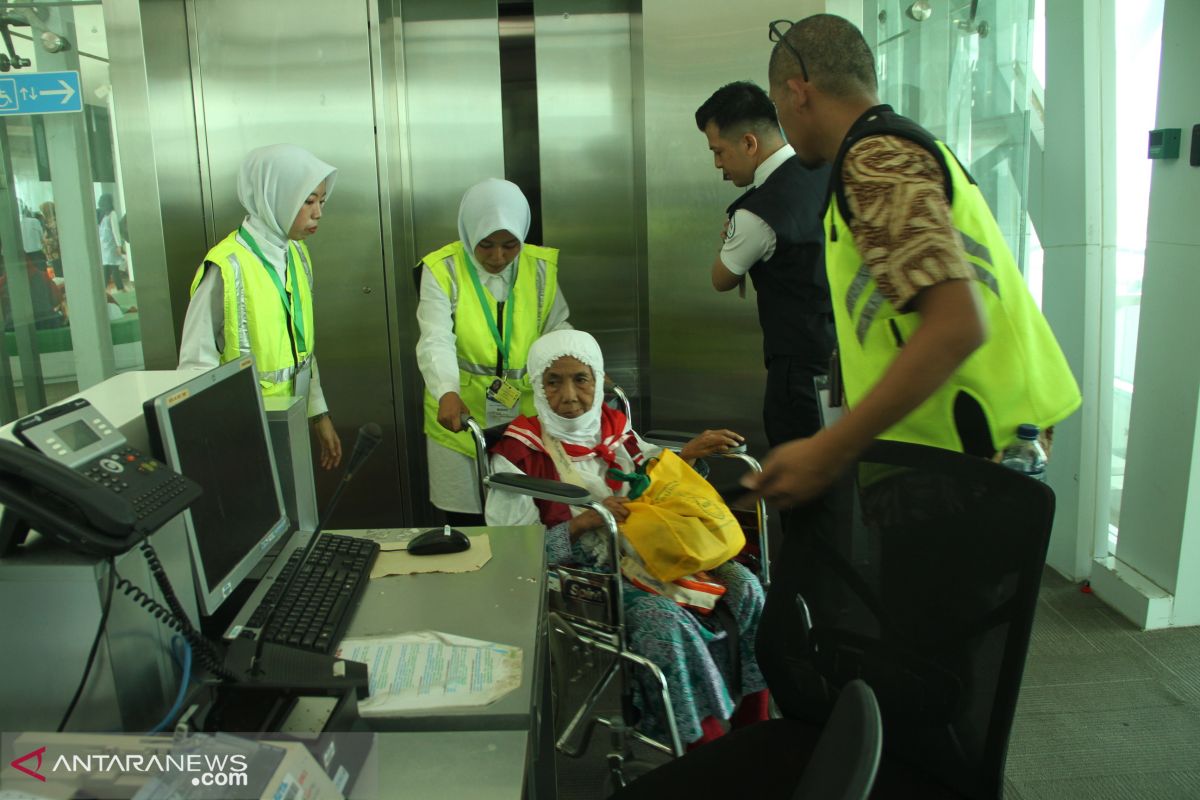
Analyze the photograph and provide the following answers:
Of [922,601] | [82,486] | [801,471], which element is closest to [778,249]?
[801,471]

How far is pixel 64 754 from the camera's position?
95 cm

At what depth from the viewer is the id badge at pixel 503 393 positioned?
3307 mm

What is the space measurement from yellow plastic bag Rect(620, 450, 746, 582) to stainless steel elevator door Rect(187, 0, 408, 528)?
192 centimetres

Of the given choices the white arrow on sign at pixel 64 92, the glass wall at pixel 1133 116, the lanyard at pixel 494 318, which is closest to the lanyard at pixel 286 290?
the lanyard at pixel 494 318

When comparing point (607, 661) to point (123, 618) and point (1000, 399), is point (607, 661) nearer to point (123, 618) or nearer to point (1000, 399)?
point (1000, 399)

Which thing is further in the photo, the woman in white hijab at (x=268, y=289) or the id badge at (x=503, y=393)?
the id badge at (x=503, y=393)

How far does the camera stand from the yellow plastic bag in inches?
87.5

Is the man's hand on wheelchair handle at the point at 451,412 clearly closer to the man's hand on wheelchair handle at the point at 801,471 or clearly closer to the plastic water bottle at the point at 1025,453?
the man's hand on wheelchair handle at the point at 801,471

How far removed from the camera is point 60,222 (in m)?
3.25

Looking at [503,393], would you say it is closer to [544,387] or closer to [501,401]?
[501,401]

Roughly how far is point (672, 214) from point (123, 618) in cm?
292

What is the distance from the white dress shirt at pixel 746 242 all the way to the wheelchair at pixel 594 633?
757 mm

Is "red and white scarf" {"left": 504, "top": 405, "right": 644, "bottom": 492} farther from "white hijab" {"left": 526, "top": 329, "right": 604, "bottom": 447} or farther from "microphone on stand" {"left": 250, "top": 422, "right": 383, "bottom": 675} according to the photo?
"microphone on stand" {"left": 250, "top": 422, "right": 383, "bottom": 675}

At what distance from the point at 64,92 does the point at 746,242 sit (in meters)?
2.27
